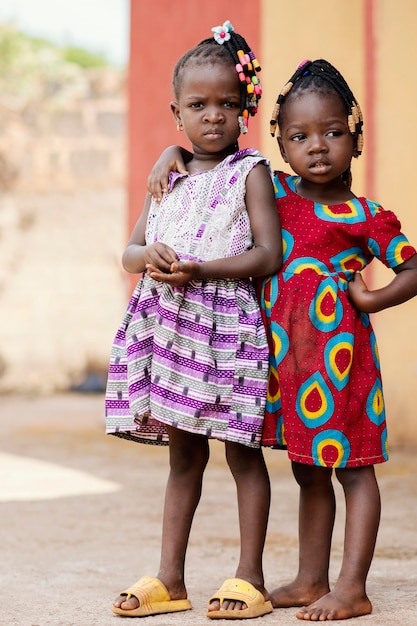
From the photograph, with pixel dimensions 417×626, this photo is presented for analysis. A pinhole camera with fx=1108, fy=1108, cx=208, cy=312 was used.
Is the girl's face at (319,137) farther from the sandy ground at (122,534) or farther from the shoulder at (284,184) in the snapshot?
the sandy ground at (122,534)

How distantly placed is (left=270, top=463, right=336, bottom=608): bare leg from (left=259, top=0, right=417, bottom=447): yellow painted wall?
3.40m

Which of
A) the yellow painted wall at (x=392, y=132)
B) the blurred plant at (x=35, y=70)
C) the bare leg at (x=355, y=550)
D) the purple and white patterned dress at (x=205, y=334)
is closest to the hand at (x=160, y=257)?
the purple and white patterned dress at (x=205, y=334)

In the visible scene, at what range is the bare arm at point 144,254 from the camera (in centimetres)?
284

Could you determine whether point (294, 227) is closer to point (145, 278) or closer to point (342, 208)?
point (342, 208)

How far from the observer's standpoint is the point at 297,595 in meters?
3.02

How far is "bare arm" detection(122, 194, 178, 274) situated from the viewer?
2.84 m

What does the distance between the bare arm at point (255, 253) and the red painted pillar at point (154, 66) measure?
4605mm

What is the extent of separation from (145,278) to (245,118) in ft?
1.68

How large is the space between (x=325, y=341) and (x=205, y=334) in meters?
0.31

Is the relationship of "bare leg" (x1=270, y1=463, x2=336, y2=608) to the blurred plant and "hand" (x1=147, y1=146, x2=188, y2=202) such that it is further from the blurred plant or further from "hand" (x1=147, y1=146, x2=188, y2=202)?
the blurred plant

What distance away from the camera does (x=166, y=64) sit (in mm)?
7828

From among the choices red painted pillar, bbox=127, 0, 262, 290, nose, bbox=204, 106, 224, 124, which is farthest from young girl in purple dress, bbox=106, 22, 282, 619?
red painted pillar, bbox=127, 0, 262, 290

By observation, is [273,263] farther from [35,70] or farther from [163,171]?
[35,70]

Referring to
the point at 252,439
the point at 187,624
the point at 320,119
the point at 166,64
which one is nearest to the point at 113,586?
the point at 187,624
